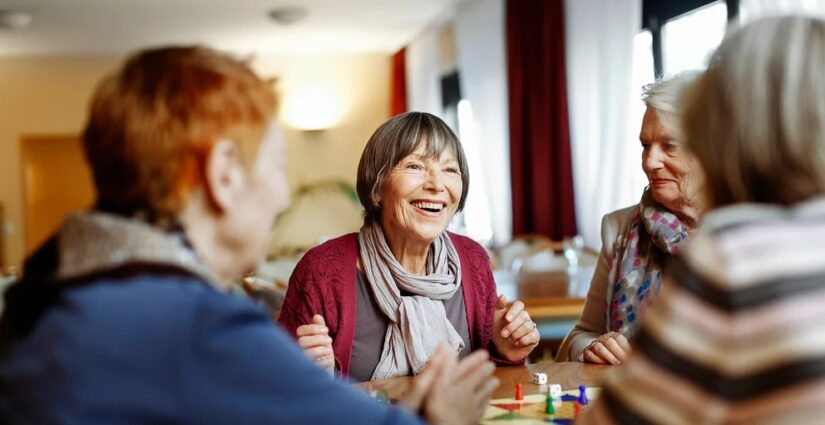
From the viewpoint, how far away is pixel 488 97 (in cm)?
891

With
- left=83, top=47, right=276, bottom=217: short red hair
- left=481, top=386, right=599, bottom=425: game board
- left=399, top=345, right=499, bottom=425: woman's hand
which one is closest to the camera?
left=83, top=47, right=276, bottom=217: short red hair

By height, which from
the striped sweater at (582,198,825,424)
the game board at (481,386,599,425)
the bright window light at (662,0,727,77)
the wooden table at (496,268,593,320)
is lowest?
the wooden table at (496,268,593,320)

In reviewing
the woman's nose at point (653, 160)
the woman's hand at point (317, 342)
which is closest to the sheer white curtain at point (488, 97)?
the woman's nose at point (653, 160)

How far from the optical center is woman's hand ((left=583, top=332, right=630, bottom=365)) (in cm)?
226

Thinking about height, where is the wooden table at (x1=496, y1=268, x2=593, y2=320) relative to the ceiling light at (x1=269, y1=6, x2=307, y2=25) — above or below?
below

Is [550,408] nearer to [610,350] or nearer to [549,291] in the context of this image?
[610,350]

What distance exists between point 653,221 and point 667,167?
0.48ft

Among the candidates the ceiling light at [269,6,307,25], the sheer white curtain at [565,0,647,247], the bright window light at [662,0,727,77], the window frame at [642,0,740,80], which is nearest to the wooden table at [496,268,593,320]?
the bright window light at [662,0,727,77]

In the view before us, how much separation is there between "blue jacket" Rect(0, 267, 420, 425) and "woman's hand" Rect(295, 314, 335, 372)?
1.03 m

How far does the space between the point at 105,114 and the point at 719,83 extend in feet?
2.33

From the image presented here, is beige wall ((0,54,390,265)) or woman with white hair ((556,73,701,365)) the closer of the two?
woman with white hair ((556,73,701,365))

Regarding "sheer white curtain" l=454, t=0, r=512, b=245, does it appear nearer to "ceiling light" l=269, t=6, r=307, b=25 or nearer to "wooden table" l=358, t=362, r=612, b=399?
"ceiling light" l=269, t=6, r=307, b=25

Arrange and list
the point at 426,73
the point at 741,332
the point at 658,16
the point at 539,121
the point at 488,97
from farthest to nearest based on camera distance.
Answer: the point at 426,73
the point at 488,97
the point at 539,121
the point at 658,16
the point at 741,332

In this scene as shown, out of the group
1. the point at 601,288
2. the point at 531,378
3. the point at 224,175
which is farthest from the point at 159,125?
the point at 601,288
